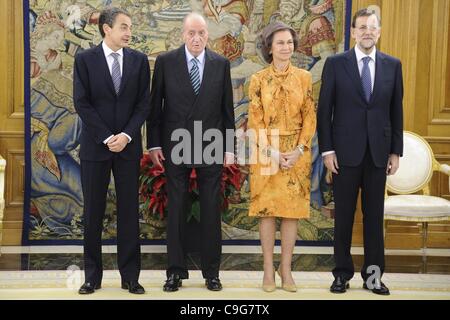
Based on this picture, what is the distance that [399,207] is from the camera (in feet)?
21.3

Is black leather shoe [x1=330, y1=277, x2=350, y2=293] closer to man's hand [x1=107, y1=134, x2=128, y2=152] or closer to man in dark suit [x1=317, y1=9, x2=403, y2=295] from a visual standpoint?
man in dark suit [x1=317, y1=9, x2=403, y2=295]

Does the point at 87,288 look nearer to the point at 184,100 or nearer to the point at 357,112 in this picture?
the point at 184,100

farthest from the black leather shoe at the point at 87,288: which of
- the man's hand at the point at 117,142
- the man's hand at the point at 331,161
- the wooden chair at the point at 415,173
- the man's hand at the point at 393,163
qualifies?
the wooden chair at the point at 415,173

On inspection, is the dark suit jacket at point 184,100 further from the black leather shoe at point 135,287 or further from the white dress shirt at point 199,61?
the black leather shoe at point 135,287

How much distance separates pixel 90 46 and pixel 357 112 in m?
2.75

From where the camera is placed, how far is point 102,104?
5242 millimetres

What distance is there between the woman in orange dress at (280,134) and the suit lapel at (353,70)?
0.96 feet

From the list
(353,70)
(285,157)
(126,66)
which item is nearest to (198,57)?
(126,66)

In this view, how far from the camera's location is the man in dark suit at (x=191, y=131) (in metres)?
5.33

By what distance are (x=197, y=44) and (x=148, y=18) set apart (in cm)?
185

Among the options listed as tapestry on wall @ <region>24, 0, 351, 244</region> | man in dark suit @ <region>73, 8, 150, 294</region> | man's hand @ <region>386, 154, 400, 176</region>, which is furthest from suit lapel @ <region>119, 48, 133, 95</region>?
man's hand @ <region>386, 154, 400, 176</region>

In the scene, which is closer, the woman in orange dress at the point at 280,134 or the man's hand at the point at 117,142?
the man's hand at the point at 117,142

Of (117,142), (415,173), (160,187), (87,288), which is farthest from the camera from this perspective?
(415,173)

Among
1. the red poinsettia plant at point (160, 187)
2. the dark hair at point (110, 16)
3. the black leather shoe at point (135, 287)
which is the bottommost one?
the black leather shoe at point (135, 287)
